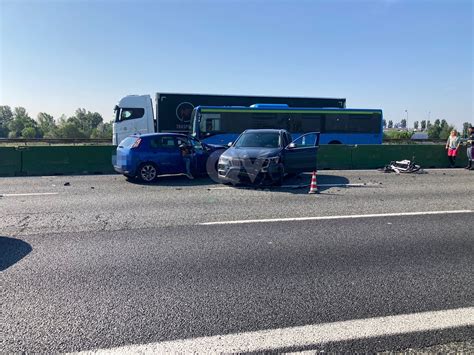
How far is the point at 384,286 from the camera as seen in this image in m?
3.60

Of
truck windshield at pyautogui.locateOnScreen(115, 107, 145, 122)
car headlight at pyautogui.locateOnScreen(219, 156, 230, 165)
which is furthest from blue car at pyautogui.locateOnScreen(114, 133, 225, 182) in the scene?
truck windshield at pyautogui.locateOnScreen(115, 107, 145, 122)

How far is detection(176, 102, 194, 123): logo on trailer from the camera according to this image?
21.5m

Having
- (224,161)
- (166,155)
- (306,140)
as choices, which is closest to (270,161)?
(224,161)

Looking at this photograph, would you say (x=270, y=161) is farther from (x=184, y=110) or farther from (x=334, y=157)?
(x=184, y=110)

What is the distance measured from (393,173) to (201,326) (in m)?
12.7

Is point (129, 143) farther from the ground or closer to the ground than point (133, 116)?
closer to the ground

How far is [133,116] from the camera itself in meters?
21.6

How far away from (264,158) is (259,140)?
1.38 metres

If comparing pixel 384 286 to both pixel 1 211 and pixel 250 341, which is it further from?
pixel 1 211

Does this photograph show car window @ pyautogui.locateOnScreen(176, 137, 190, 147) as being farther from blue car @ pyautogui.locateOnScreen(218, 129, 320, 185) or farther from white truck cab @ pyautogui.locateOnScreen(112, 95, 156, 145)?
white truck cab @ pyautogui.locateOnScreen(112, 95, 156, 145)

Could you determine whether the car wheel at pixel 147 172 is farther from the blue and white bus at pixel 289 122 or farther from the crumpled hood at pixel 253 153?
the blue and white bus at pixel 289 122

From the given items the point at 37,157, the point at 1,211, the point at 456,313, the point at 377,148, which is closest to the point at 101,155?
the point at 37,157

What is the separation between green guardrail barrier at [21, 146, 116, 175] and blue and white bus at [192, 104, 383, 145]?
265 inches

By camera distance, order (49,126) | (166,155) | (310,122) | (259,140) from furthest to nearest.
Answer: (49,126)
(310,122)
(166,155)
(259,140)
